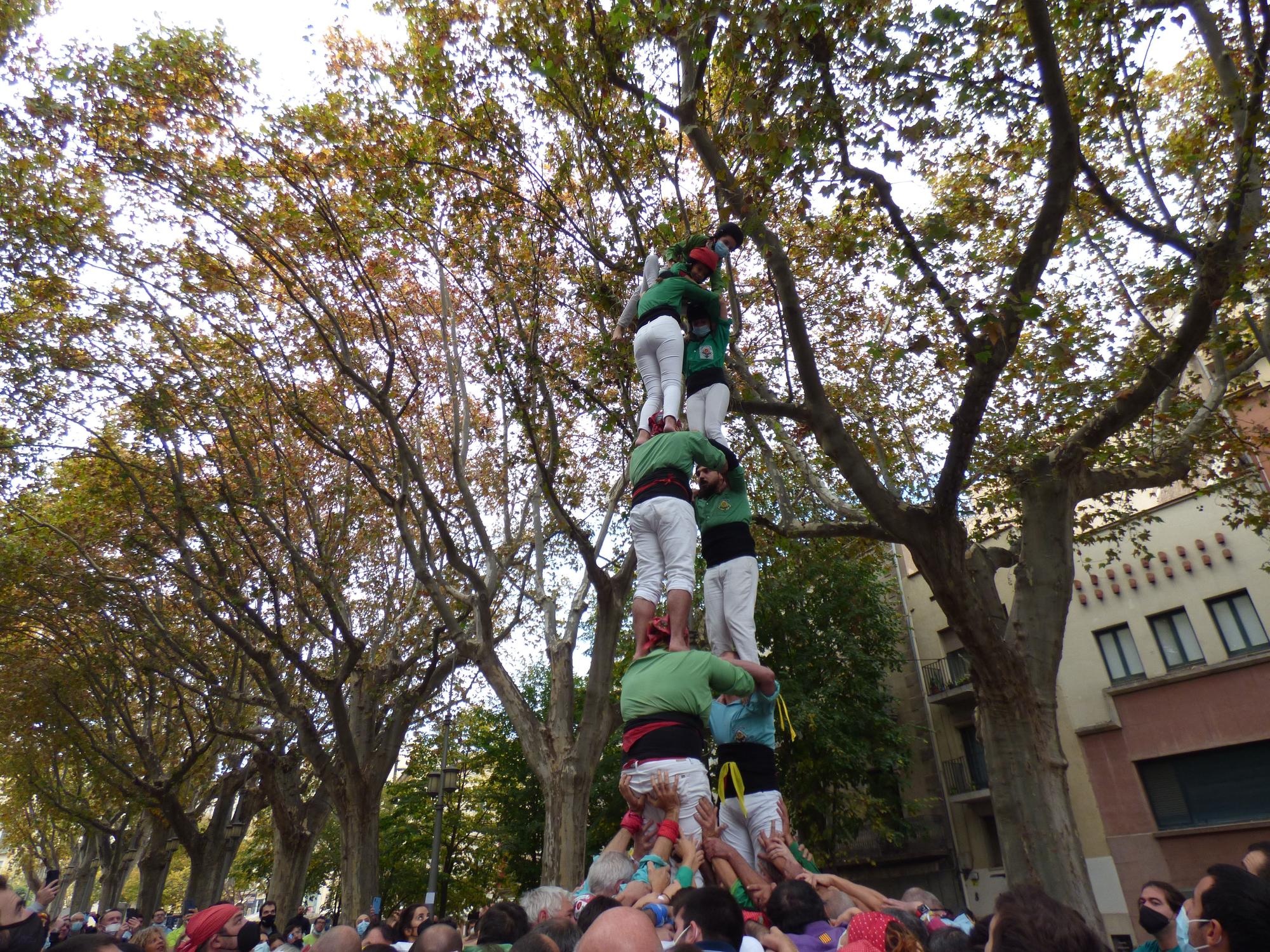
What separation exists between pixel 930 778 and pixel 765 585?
7.66 metres

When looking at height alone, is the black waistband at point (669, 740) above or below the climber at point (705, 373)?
below

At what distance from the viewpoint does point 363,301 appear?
453 inches

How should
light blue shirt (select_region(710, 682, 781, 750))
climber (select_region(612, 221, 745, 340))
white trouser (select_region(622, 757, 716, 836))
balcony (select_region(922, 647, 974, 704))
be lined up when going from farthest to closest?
balcony (select_region(922, 647, 974, 704))
climber (select_region(612, 221, 745, 340))
light blue shirt (select_region(710, 682, 781, 750))
white trouser (select_region(622, 757, 716, 836))

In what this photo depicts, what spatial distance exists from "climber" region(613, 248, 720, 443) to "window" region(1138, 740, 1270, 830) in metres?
15.3

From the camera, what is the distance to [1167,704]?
16.1 m

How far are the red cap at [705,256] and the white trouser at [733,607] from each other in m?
2.46

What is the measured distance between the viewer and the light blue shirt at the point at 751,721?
17.1 ft

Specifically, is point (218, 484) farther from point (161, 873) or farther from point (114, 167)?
point (161, 873)

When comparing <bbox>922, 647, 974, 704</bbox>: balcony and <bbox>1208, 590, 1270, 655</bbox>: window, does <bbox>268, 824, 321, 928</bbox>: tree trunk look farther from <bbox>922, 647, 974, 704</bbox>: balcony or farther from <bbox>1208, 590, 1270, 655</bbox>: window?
<bbox>1208, 590, 1270, 655</bbox>: window

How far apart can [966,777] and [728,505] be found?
17876 millimetres

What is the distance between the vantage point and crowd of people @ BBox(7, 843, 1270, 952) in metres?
2.43

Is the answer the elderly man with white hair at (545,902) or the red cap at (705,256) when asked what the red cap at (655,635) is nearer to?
the elderly man with white hair at (545,902)

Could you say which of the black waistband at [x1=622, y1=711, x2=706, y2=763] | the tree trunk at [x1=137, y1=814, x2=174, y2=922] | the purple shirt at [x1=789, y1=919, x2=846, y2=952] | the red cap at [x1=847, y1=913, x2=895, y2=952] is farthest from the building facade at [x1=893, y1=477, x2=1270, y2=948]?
the tree trunk at [x1=137, y1=814, x2=174, y2=922]

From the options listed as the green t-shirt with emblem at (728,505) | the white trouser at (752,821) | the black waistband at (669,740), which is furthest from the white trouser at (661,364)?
the white trouser at (752,821)
